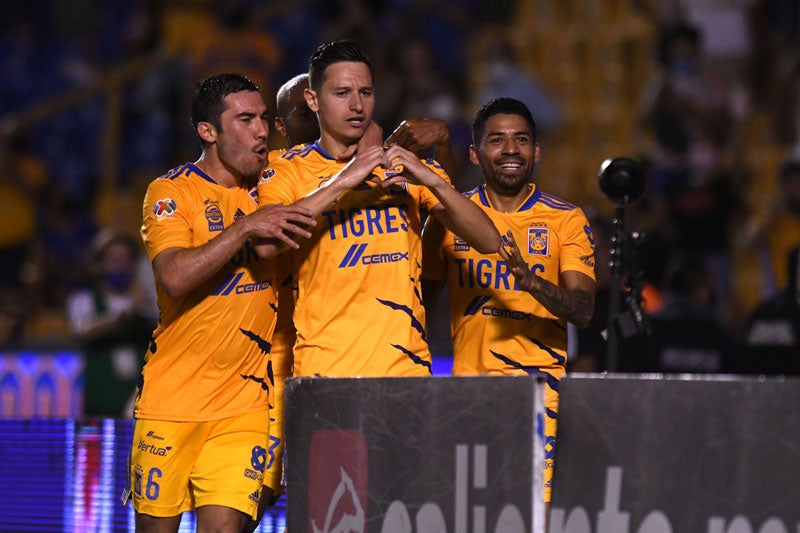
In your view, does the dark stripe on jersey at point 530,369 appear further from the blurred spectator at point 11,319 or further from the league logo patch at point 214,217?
the blurred spectator at point 11,319

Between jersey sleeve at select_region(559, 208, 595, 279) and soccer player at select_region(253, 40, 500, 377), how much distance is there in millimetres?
601

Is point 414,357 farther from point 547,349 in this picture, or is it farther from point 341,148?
point 341,148

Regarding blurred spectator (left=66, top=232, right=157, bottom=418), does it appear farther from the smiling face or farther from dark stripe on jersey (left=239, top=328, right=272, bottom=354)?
the smiling face

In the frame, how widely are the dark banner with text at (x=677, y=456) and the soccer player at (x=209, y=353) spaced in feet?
5.99

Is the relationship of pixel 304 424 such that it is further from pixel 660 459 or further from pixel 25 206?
pixel 25 206

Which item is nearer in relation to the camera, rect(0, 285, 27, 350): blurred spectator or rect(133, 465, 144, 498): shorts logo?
rect(133, 465, 144, 498): shorts logo

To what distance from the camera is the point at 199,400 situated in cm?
549

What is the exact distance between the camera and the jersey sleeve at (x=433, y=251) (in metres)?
5.84

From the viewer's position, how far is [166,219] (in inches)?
214

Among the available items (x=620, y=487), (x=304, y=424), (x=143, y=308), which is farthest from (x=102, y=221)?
(x=620, y=487)

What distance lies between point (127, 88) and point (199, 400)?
9.96 m

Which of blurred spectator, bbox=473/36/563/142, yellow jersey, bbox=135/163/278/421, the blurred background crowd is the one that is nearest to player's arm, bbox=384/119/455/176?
yellow jersey, bbox=135/163/278/421

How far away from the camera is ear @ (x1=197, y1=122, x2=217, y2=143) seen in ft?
18.7

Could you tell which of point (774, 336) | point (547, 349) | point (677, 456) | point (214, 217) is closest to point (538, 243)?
point (547, 349)
